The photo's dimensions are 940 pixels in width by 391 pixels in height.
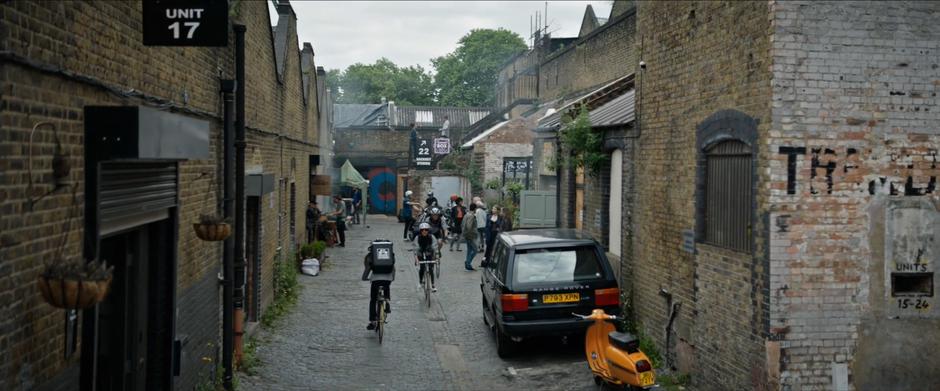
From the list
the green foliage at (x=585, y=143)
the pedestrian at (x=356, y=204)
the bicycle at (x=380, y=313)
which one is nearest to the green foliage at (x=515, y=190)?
the pedestrian at (x=356, y=204)

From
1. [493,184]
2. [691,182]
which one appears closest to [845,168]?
[691,182]

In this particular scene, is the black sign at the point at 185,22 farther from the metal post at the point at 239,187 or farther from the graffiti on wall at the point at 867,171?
the graffiti on wall at the point at 867,171

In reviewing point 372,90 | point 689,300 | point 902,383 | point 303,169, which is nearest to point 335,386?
point 689,300

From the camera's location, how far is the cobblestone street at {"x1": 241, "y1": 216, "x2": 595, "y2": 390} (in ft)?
33.4

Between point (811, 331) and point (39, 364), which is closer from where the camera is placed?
point (39, 364)

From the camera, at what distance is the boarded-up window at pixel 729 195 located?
8281mm

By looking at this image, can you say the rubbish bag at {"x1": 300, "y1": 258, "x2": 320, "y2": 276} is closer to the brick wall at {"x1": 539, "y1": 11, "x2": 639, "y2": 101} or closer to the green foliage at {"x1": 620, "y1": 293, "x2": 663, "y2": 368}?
the green foliage at {"x1": 620, "y1": 293, "x2": 663, "y2": 368}

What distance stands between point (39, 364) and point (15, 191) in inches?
41.1

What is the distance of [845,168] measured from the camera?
7613 mm

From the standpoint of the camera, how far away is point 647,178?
1095 centimetres

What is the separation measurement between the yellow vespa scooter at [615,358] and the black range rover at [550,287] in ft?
2.47

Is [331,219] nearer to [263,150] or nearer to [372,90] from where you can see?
[263,150]

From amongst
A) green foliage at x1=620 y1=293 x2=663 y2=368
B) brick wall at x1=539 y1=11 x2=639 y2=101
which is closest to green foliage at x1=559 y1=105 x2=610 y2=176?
green foliage at x1=620 y1=293 x2=663 y2=368

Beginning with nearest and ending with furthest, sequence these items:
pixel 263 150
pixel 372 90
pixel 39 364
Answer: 1. pixel 39 364
2. pixel 263 150
3. pixel 372 90
